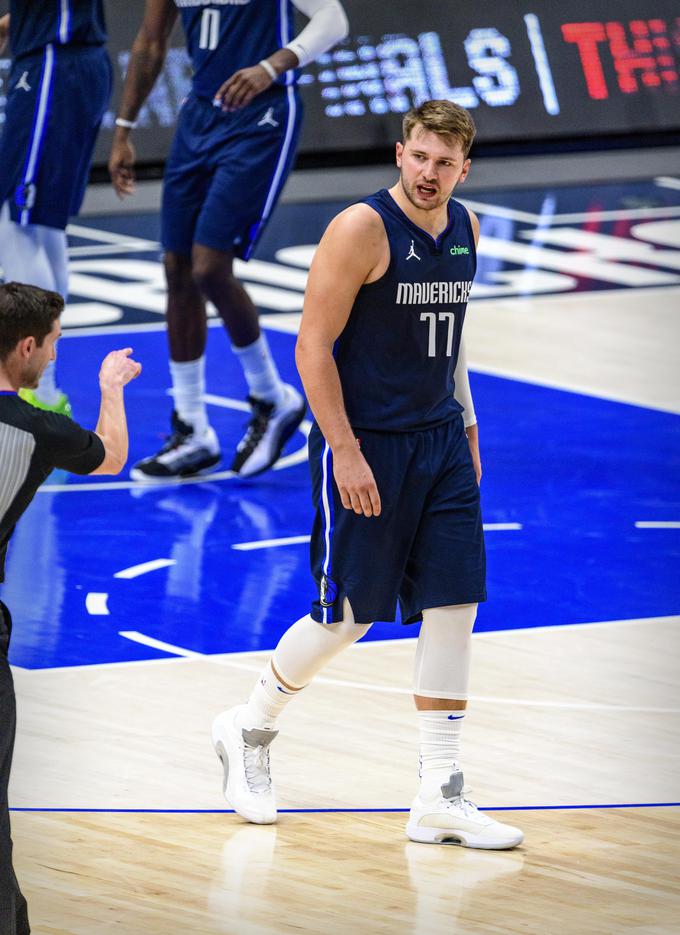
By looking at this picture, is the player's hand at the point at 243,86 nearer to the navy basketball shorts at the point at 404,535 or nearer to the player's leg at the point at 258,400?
the player's leg at the point at 258,400

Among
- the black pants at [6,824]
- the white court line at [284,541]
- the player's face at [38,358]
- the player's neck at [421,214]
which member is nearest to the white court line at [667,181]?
the white court line at [284,541]

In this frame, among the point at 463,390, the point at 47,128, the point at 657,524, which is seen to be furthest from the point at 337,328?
the point at 47,128

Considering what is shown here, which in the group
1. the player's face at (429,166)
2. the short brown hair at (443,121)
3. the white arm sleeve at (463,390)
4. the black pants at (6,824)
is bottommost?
the black pants at (6,824)

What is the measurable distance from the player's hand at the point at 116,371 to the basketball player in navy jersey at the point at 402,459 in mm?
535

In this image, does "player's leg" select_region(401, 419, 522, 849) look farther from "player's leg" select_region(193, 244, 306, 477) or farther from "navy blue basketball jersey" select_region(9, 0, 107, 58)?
"navy blue basketball jersey" select_region(9, 0, 107, 58)

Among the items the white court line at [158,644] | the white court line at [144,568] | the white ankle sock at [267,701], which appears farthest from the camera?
A: the white court line at [144,568]

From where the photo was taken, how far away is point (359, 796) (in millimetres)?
4773

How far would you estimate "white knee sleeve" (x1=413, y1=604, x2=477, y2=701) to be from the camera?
4.55 m

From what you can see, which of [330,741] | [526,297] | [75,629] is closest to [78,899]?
[330,741]

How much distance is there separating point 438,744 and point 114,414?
3.87 ft

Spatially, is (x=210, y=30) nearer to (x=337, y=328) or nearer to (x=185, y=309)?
(x=185, y=309)

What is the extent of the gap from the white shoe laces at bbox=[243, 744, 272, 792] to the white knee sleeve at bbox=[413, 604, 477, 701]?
0.43 meters

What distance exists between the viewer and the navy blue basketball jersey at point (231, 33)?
782 centimetres

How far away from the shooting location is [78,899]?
3.99m
